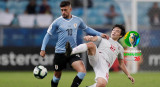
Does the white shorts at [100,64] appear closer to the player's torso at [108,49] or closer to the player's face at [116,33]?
the player's torso at [108,49]

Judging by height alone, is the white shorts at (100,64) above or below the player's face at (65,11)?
below

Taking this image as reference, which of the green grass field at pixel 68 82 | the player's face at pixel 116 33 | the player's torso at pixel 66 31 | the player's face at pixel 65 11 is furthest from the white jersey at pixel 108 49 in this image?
the green grass field at pixel 68 82

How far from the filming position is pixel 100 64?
7688 mm

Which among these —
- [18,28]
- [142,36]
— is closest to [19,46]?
[18,28]

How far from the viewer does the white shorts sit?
7.57 metres

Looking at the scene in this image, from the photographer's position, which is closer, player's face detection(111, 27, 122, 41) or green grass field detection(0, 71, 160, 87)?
player's face detection(111, 27, 122, 41)

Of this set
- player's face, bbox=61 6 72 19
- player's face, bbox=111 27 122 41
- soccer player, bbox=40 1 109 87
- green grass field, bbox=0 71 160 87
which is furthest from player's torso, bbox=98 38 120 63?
green grass field, bbox=0 71 160 87

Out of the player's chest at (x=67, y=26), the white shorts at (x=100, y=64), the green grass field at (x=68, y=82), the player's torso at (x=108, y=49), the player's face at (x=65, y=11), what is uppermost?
the player's face at (x=65, y=11)

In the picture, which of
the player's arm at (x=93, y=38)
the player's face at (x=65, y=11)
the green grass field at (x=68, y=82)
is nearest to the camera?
the player's arm at (x=93, y=38)

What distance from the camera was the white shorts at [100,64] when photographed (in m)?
7.57

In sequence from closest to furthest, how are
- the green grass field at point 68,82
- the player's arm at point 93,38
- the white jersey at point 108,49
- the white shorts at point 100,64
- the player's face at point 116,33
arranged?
the player's arm at point 93,38 < the white shorts at point 100,64 < the white jersey at point 108,49 < the player's face at point 116,33 < the green grass field at point 68,82

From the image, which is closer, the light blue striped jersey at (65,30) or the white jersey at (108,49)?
the white jersey at (108,49)

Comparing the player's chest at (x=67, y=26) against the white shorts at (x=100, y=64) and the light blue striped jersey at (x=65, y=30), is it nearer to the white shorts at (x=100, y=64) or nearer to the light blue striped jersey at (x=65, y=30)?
the light blue striped jersey at (x=65, y=30)

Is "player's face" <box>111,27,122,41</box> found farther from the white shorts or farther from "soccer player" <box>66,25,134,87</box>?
the white shorts
